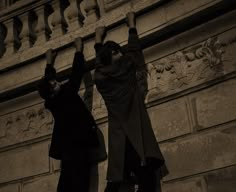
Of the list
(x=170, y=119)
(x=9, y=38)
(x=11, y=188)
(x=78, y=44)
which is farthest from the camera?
(x=9, y=38)

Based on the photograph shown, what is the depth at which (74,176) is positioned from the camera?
458 cm

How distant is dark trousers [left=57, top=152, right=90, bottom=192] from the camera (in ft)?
15.0

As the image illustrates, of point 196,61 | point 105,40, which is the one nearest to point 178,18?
point 196,61

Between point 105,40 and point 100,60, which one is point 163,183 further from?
point 105,40

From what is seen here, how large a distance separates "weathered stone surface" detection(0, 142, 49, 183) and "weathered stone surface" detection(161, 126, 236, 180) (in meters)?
1.36

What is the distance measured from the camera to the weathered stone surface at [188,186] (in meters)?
4.15

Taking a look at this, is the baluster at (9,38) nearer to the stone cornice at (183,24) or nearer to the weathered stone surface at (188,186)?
the stone cornice at (183,24)

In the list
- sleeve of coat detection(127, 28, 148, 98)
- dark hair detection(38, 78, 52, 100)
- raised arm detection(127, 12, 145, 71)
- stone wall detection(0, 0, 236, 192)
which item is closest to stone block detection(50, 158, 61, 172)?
stone wall detection(0, 0, 236, 192)

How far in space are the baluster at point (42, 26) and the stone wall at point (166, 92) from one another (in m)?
0.03

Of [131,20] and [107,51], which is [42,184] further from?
[131,20]

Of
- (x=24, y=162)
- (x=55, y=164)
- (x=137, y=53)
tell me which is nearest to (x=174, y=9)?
(x=137, y=53)

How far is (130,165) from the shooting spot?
14.2ft

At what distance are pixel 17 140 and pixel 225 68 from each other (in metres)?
2.35

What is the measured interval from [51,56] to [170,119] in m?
1.51
